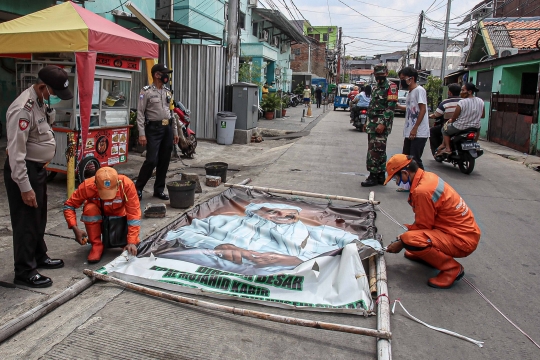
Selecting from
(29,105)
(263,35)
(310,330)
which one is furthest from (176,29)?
(263,35)

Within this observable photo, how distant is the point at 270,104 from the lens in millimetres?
20766

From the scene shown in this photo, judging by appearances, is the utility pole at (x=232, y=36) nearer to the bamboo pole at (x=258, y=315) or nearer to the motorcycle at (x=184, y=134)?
Result: the motorcycle at (x=184, y=134)

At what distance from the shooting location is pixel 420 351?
3045mm

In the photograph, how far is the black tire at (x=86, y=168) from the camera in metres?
6.61

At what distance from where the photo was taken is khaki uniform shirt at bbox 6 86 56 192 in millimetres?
3463

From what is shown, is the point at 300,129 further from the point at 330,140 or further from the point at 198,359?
the point at 198,359

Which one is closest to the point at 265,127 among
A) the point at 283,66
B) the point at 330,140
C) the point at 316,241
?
the point at 330,140

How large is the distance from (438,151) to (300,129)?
27.8ft

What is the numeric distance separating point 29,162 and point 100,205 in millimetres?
807

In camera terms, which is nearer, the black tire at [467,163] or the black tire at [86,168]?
the black tire at [86,168]

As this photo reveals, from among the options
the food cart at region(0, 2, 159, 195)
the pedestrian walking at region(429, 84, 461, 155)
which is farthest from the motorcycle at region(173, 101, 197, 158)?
the pedestrian walking at region(429, 84, 461, 155)

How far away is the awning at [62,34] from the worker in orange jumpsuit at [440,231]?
174 inches

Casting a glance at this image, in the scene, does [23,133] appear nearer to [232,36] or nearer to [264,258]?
[264,258]

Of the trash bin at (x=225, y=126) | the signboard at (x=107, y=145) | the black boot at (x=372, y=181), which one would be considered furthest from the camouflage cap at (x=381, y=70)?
the trash bin at (x=225, y=126)
